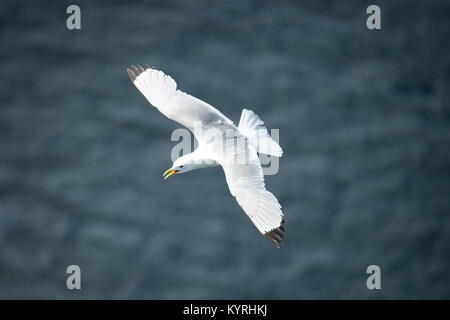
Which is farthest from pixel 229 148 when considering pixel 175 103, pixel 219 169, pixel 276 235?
pixel 219 169

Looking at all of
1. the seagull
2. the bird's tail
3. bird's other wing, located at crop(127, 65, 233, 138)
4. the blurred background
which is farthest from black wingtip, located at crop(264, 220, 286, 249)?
the blurred background

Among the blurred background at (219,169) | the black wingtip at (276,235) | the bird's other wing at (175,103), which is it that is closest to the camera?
the black wingtip at (276,235)

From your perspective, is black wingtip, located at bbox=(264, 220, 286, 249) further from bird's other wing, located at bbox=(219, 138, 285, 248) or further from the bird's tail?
the bird's tail

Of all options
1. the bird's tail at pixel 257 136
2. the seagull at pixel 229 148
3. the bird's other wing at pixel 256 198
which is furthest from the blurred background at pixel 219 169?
the bird's other wing at pixel 256 198

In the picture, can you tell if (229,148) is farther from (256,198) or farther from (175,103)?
(175,103)

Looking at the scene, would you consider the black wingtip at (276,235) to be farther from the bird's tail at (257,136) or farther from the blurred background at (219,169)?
the blurred background at (219,169)
